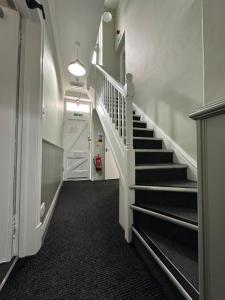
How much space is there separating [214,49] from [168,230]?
1.22 metres

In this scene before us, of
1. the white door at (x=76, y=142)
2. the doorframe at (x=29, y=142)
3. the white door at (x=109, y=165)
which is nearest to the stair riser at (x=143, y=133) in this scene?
the doorframe at (x=29, y=142)

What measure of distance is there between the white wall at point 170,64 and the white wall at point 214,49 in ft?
2.89

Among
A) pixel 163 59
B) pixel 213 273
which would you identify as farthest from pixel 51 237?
pixel 163 59

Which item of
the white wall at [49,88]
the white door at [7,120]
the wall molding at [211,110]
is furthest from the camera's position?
the white wall at [49,88]

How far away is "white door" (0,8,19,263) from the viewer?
43.7 inches

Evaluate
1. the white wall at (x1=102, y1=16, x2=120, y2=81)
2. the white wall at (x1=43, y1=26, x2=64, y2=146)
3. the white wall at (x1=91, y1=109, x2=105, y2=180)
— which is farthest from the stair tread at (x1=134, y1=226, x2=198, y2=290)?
the white wall at (x1=102, y1=16, x2=120, y2=81)

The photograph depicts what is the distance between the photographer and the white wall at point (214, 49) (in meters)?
0.76

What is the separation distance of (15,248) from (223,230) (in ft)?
4.60

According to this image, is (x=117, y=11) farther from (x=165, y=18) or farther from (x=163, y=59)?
(x=163, y=59)

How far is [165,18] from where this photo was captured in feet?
7.26

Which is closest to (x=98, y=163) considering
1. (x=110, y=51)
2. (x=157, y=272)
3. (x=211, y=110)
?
(x=157, y=272)

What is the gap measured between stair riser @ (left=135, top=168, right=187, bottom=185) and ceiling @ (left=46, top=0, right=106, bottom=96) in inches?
87.6

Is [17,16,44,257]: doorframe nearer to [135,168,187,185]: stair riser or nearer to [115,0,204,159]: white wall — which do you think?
[135,168,187,185]: stair riser

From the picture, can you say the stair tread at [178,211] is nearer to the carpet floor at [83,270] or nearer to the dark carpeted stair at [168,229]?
the dark carpeted stair at [168,229]
